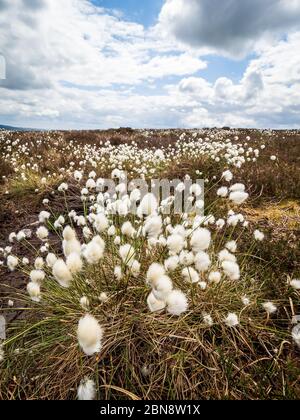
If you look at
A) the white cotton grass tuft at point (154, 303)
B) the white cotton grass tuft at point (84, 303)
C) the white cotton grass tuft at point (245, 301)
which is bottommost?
the white cotton grass tuft at point (245, 301)

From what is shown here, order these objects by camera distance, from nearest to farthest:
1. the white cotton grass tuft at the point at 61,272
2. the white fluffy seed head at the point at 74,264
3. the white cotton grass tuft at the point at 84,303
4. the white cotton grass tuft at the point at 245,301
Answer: the white cotton grass tuft at the point at 61,272
the white fluffy seed head at the point at 74,264
the white cotton grass tuft at the point at 84,303
the white cotton grass tuft at the point at 245,301

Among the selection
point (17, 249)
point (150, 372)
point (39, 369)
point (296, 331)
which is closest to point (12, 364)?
point (39, 369)

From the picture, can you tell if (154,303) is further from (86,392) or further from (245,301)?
(245,301)

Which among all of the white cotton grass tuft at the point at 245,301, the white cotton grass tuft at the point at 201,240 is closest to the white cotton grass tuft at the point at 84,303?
the white cotton grass tuft at the point at 201,240

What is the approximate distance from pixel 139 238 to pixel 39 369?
1.39 meters

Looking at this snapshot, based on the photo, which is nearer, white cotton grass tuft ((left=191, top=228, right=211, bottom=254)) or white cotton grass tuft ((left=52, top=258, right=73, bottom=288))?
white cotton grass tuft ((left=52, top=258, right=73, bottom=288))

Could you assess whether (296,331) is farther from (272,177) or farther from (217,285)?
(272,177)

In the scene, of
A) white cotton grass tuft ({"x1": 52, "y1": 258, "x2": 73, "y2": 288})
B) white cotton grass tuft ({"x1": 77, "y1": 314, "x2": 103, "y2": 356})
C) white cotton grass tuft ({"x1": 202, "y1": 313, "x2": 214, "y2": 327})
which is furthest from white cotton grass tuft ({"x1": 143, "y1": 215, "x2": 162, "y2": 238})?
white cotton grass tuft ({"x1": 77, "y1": 314, "x2": 103, "y2": 356})

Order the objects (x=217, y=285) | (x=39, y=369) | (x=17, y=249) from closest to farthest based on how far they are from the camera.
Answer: (x=39, y=369) → (x=217, y=285) → (x=17, y=249)

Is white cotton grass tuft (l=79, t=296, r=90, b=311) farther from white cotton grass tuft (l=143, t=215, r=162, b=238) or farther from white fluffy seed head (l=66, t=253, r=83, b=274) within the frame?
white cotton grass tuft (l=143, t=215, r=162, b=238)

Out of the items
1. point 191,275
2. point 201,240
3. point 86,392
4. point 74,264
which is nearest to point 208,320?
point 191,275

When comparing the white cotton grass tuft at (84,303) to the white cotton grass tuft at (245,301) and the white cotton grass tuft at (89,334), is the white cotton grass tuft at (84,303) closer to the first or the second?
the white cotton grass tuft at (89,334)

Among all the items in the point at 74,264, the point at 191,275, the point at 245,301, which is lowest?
the point at 245,301
